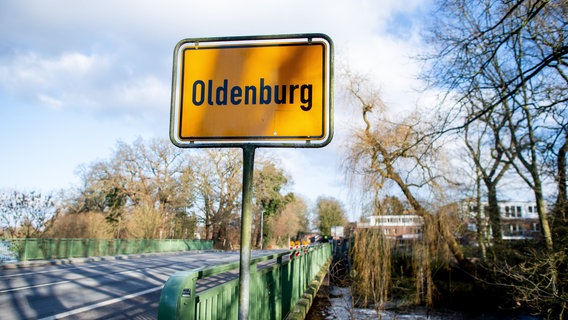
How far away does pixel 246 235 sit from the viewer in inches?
91.7

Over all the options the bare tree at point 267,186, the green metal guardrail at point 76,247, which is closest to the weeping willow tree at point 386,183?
the green metal guardrail at point 76,247

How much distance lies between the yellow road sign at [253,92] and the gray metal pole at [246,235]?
114mm

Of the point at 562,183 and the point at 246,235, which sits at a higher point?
the point at 562,183

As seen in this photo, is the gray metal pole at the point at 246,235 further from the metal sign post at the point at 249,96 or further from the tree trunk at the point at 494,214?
the tree trunk at the point at 494,214

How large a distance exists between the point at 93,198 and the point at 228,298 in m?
43.1

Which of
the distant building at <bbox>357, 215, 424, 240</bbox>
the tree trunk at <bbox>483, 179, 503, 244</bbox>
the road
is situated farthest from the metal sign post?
the tree trunk at <bbox>483, 179, 503, 244</bbox>

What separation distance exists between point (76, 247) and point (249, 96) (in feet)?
79.9

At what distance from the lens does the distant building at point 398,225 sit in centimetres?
1388

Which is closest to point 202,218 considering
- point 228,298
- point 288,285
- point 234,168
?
point 234,168

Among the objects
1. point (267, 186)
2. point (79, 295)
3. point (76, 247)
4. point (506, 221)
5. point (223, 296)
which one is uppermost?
point (267, 186)

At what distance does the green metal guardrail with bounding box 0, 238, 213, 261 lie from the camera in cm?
1966

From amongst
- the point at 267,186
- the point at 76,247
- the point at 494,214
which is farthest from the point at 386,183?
the point at 267,186

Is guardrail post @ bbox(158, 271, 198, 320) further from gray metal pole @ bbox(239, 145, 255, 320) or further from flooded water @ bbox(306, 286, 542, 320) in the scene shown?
flooded water @ bbox(306, 286, 542, 320)

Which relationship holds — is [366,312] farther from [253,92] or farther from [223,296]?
[253,92]
